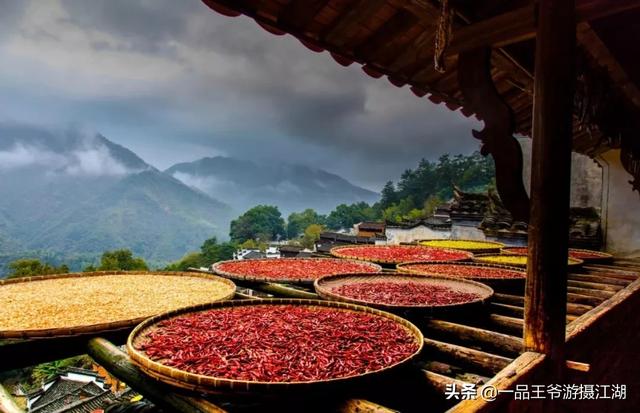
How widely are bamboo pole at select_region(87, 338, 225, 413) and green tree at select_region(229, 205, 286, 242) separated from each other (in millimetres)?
94731

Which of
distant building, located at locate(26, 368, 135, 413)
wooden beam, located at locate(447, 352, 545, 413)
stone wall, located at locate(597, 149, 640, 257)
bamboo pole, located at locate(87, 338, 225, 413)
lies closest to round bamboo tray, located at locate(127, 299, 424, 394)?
bamboo pole, located at locate(87, 338, 225, 413)

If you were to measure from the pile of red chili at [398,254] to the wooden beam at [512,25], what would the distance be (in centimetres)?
369

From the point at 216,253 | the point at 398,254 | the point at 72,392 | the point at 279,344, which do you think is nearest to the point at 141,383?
the point at 279,344

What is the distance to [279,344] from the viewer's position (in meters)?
2.25

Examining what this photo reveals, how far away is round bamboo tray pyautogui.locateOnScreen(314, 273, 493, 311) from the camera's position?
3.08 metres

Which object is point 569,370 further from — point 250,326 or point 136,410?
point 136,410

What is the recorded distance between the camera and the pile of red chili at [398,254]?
6.20 metres

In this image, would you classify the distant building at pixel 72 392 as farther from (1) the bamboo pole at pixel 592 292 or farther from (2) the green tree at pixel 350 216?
(2) the green tree at pixel 350 216

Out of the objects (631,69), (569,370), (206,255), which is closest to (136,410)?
(569,370)

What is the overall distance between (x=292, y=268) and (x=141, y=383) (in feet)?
10.7

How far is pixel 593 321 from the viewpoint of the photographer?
3.20m

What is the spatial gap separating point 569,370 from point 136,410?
8.86 ft

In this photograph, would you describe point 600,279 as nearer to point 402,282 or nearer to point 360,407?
point 402,282

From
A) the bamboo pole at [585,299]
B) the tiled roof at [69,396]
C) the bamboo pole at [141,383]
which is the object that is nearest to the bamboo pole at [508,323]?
the bamboo pole at [585,299]
